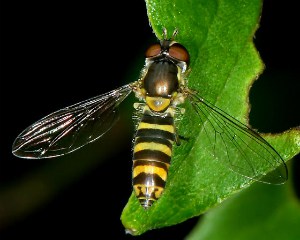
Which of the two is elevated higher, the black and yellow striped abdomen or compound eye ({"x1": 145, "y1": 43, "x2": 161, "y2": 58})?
compound eye ({"x1": 145, "y1": 43, "x2": 161, "y2": 58})

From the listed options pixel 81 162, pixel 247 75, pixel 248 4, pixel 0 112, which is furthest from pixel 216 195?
pixel 0 112

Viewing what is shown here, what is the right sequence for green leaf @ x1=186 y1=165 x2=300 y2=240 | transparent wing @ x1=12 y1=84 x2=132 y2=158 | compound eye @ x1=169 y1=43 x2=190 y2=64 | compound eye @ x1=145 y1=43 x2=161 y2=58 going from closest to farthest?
compound eye @ x1=169 y1=43 x2=190 y2=64 → transparent wing @ x1=12 y1=84 x2=132 y2=158 → compound eye @ x1=145 y1=43 x2=161 y2=58 → green leaf @ x1=186 y1=165 x2=300 y2=240

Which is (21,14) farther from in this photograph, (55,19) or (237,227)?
(237,227)

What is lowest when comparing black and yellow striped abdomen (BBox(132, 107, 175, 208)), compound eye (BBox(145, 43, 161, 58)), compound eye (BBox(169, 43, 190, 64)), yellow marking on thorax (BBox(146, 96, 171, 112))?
black and yellow striped abdomen (BBox(132, 107, 175, 208))

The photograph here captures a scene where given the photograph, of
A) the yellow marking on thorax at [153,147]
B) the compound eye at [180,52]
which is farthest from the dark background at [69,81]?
the yellow marking on thorax at [153,147]

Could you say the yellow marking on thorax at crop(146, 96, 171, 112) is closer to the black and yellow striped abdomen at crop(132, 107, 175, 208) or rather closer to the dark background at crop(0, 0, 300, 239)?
the black and yellow striped abdomen at crop(132, 107, 175, 208)

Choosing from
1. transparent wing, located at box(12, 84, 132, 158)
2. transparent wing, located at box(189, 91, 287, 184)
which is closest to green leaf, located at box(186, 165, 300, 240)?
transparent wing, located at box(189, 91, 287, 184)

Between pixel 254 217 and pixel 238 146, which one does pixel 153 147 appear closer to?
pixel 238 146

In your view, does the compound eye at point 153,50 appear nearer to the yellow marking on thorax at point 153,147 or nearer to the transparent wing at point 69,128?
the transparent wing at point 69,128

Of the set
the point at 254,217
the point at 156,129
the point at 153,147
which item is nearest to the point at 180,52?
the point at 156,129
